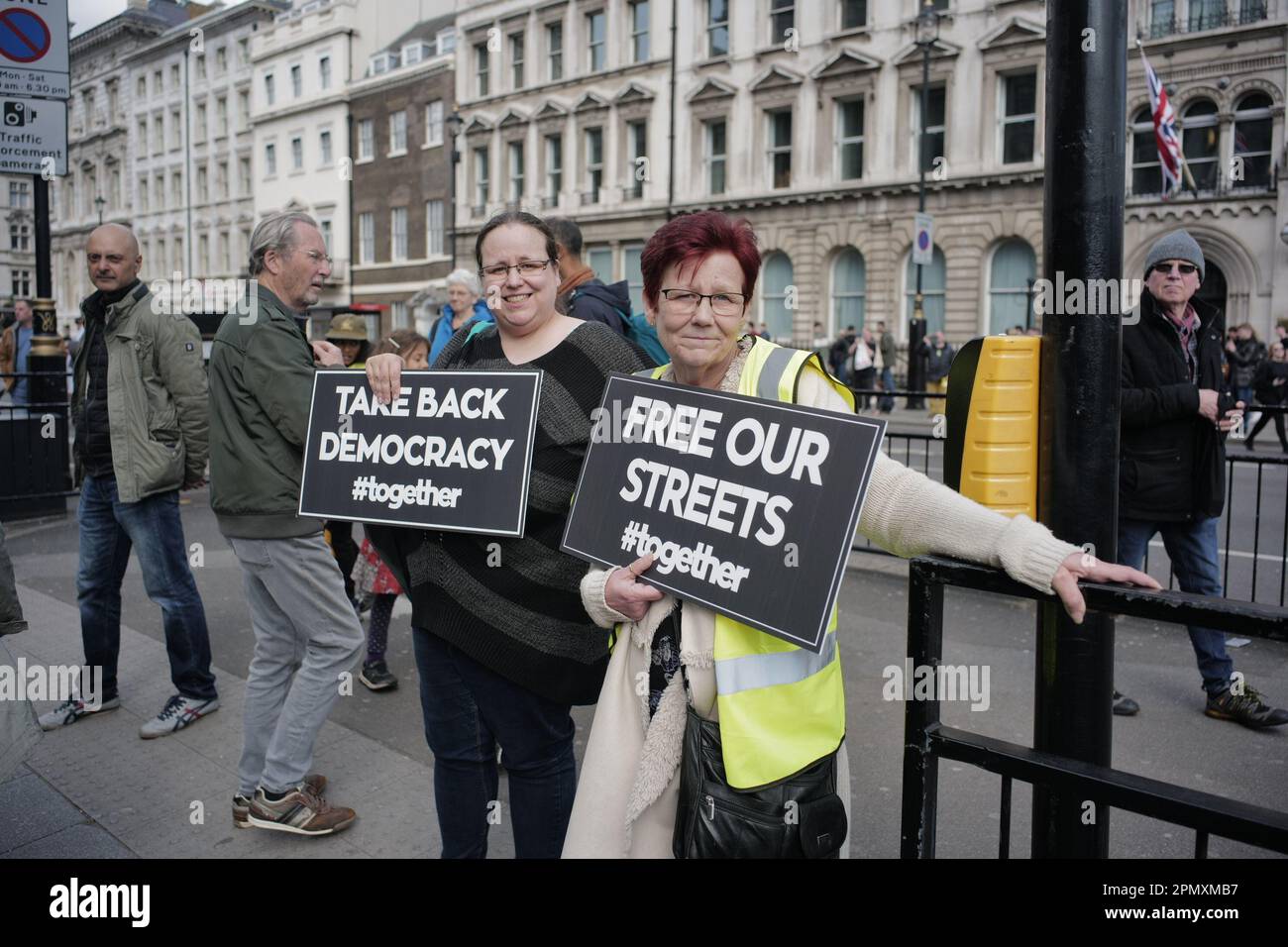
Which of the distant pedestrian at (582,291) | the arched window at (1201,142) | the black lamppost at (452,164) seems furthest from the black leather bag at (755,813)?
the black lamppost at (452,164)

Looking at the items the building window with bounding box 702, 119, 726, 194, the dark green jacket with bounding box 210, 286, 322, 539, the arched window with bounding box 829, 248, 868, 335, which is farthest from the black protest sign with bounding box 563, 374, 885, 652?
the building window with bounding box 702, 119, 726, 194

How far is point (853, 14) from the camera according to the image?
90.9ft

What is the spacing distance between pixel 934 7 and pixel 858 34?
118 inches

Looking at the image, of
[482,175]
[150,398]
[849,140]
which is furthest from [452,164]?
[150,398]

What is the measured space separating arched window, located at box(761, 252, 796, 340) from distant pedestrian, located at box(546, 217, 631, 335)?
81.9ft

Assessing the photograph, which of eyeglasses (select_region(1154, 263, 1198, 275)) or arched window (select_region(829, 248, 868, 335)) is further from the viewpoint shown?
arched window (select_region(829, 248, 868, 335))

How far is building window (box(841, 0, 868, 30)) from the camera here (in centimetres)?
2752

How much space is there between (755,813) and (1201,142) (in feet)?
83.9

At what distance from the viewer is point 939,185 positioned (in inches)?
1014

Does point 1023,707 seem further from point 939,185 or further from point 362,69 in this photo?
point 362,69

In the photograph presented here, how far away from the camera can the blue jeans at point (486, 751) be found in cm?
259

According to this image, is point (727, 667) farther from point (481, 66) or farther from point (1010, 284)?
point (481, 66)

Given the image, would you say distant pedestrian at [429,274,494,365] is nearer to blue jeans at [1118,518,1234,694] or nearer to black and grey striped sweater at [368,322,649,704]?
black and grey striped sweater at [368,322,649,704]

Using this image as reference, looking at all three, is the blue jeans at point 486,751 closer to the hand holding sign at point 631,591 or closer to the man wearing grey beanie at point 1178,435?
the hand holding sign at point 631,591
